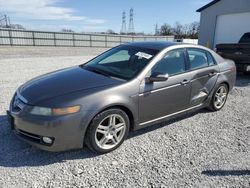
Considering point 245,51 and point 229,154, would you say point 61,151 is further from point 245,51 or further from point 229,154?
point 245,51

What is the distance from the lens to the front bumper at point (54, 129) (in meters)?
2.81

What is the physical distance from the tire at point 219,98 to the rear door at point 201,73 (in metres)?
0.31

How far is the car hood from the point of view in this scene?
10.0ft

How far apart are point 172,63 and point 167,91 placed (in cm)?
53

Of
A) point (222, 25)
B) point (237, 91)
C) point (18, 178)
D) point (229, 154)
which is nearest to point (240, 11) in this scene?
point (222, 25)

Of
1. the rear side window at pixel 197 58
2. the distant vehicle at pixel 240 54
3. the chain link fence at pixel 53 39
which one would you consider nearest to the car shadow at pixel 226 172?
the rear side window at pixel 197 58

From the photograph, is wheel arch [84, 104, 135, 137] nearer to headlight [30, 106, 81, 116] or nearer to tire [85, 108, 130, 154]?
tire [85, 108, 130, 154]

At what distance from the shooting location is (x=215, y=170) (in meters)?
2.94

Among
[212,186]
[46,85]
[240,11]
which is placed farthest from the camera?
[240,11]

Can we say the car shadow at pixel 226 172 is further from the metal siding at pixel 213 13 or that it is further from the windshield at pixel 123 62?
the metal siding at pixel 213 13

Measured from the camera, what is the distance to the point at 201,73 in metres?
4.33

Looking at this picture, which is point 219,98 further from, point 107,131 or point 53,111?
point 53,111

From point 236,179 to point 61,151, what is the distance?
2248 millimetres

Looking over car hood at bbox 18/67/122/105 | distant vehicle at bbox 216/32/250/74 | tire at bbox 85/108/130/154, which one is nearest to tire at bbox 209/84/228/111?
tire at bbox 85/108/130/154
